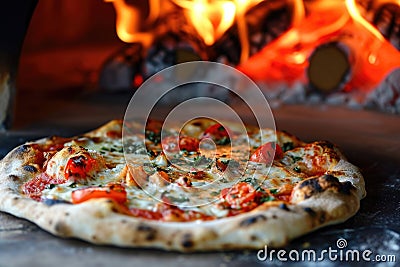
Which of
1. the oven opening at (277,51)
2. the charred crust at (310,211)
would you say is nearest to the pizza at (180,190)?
the charred crust at (310,211)

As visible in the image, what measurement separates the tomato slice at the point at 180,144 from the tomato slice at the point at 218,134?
0.20 m

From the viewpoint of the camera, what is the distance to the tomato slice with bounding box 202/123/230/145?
4316mm

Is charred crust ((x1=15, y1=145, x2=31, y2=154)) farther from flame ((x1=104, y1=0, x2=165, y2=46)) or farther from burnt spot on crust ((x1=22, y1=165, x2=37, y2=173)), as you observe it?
flame ((x1=104, y1=0, x2=165, y2=46))

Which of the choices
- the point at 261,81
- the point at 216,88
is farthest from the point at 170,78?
the point at 261,81

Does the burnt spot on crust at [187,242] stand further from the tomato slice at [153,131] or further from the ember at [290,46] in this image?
the ember at [290,46]

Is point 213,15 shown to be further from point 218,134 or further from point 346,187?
point 346,187

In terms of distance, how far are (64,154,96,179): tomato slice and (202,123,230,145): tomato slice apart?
3.68 ft

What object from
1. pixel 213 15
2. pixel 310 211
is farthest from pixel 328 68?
pixel 310 211

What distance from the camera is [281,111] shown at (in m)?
6.01

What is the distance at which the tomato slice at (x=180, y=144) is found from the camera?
405 cm

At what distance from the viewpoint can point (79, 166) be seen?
10.9ft

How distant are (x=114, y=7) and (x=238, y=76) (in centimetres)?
232
